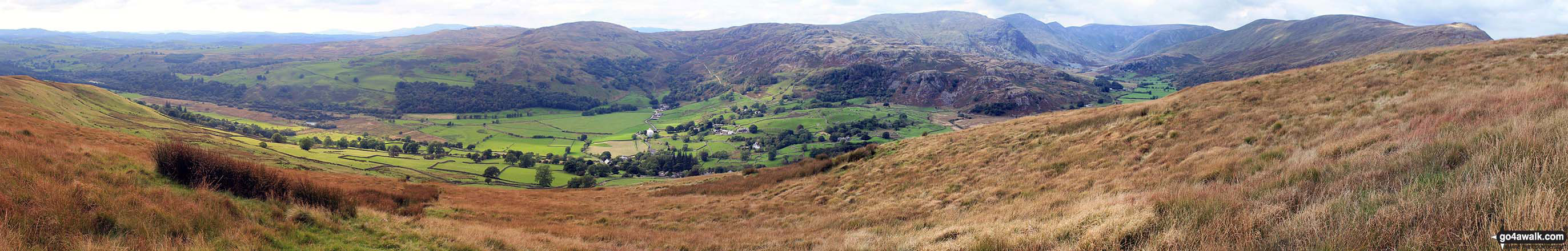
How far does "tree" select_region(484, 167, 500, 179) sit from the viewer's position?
6862 centimetres

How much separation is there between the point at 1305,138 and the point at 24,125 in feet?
147

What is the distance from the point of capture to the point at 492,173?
69.9 meters

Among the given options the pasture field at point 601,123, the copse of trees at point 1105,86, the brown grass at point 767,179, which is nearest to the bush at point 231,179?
the brown grass at point 767,179

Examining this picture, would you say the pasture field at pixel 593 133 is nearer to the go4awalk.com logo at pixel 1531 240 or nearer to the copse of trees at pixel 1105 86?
the copse of trees at pixel 1105 86

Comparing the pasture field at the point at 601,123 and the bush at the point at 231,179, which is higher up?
the bush at the point at 231,179

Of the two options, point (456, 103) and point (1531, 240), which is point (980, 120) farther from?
point (456, 103)

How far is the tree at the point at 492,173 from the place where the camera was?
68.6 metres

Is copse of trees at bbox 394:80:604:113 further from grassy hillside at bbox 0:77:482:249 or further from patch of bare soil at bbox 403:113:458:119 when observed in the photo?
grassy hillside at bbox 0:77:482:249

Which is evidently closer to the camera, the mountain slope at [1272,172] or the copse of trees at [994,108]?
the mountain slope at [1272,172]

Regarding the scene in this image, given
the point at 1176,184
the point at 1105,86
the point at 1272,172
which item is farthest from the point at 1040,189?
the point at 1105,86

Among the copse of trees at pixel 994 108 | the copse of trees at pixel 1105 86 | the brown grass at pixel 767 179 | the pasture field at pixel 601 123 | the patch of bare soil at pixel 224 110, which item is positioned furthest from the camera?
the copse of trees at pixel 1105 86

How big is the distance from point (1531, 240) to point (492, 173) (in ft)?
261

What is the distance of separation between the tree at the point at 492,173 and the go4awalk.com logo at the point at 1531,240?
76.6 meters

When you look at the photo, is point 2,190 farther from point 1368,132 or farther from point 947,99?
point 947,99
